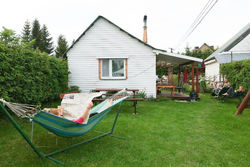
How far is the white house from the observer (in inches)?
349

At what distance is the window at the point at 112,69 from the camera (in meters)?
8.98

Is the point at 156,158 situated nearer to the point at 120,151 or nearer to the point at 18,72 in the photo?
the point at 120,151

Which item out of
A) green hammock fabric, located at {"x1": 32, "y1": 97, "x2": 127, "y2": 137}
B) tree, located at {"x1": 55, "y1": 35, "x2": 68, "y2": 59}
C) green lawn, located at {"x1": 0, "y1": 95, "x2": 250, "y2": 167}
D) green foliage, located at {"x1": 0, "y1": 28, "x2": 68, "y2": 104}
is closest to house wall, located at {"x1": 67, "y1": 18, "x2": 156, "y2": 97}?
green foliage, located at {"x1": 0, "y1": 28, "x2": 68, "y2": 104}

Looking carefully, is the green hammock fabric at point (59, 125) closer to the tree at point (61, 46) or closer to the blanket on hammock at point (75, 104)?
the blanket on hammock at point (75, 104)

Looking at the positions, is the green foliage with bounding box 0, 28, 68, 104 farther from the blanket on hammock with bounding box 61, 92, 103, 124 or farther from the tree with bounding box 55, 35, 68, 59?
the tree with bounding box 55, 35, 68, 59

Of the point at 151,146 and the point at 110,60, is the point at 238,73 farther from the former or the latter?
the point at 151,146

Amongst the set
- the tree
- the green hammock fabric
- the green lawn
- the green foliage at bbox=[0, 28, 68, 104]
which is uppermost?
the tree

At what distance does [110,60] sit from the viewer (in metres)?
8.98

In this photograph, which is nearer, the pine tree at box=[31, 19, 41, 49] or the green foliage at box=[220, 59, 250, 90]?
the green foliage at box=[220, 59, 250, 90]

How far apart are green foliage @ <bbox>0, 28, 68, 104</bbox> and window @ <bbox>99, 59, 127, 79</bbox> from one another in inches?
116

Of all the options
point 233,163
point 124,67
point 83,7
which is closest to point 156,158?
point 233,163

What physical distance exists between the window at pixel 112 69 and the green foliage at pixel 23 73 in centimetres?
296

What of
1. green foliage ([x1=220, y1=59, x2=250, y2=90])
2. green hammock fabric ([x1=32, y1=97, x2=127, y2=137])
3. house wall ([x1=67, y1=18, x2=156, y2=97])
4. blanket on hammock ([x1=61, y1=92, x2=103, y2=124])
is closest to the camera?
green hammock fabric ([x1=32, y1=97, x2=127, y2=137])

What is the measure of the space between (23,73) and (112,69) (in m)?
4.90
